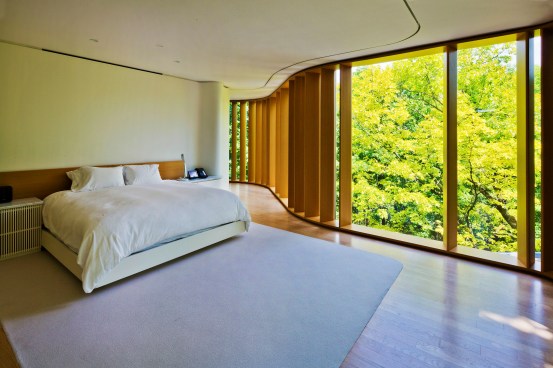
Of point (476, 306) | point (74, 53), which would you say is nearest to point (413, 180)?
point (476, 306)

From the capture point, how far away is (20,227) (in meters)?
3.18

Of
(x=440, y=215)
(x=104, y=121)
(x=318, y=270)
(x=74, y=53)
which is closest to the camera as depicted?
(x=318, y=270)

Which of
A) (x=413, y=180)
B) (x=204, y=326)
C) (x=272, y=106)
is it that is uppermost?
(x=272, y=106)

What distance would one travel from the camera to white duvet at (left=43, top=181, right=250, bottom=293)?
7.68 feet

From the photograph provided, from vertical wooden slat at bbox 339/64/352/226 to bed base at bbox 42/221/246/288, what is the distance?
187cm

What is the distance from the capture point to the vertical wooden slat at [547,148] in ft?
9.06

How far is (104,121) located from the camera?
14.6ft

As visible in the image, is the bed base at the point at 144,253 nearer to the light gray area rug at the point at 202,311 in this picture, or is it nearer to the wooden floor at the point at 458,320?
the light gray area rug at the point at 202,311

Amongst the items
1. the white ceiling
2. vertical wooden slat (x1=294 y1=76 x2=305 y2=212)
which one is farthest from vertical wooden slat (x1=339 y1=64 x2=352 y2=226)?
vertical wooden slat (x1=294 y1=76 x2=305 y2=212)

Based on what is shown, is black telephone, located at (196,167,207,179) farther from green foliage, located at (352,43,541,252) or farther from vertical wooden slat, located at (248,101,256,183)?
green foliage, located at (352,43,541,252)

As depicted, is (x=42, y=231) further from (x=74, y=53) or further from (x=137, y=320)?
(x=74, y=53)

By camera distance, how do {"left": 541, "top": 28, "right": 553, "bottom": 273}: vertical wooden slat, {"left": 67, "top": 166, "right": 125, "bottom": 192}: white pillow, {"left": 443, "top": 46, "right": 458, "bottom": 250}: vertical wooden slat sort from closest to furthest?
{"left": 541, "top": 28, "right": 553, "bottom": 273}: vertical wooden slat < {"left": 443, "top": 46, "right": 458, "bottom": 250}: vertical wooden slat < {"left": 67, "top": 166, "right": 125, "bottom": 192}: white pillow

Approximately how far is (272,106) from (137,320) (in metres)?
6.76

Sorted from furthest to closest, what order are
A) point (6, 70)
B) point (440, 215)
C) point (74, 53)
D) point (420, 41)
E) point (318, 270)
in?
point (440, 215)
point (74, 53)
point (6, 70)
point (420, 41)
point (318, 270)
